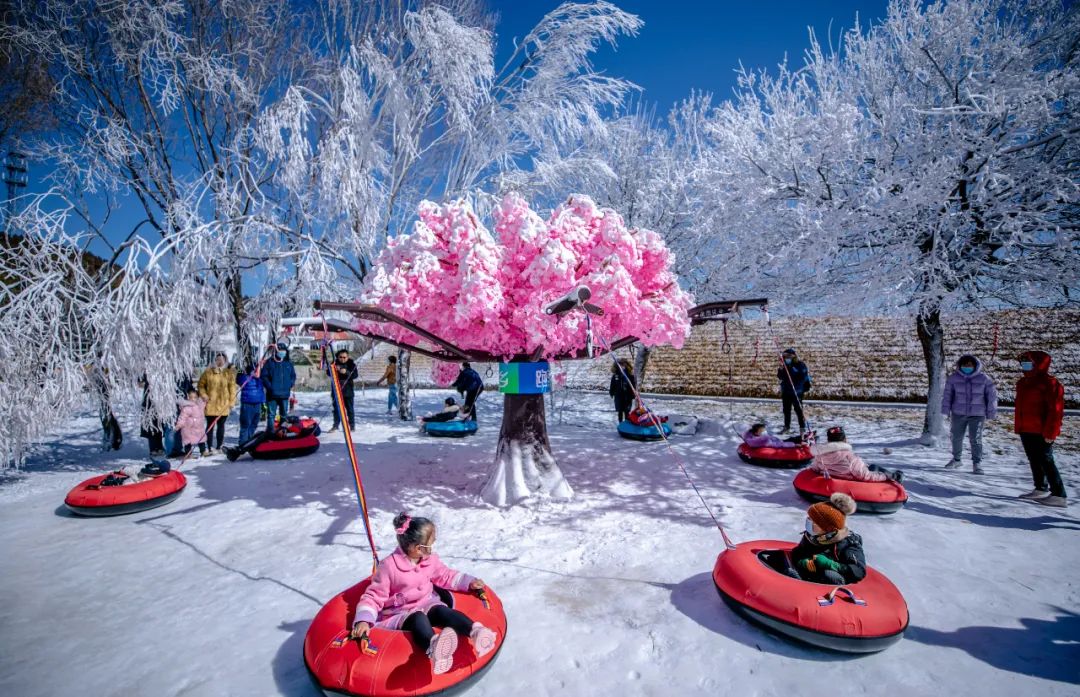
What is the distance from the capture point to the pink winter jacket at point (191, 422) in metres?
8.31

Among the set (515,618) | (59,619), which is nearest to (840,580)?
(515,618)

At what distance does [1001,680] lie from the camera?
284 centimetres

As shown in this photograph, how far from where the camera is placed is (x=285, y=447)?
863cm

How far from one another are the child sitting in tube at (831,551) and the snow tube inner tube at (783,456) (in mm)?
4366

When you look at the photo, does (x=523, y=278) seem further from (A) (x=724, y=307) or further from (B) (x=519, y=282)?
(A) (x=724, y=307)

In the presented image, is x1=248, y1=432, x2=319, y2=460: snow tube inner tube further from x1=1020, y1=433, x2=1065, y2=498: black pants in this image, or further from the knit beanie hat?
x1=1020, y1=433, x2=1065, y2=498: black pants

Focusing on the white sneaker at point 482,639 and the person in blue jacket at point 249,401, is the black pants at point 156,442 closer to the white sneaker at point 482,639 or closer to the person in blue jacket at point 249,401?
the person in blue jacket at point 249,401

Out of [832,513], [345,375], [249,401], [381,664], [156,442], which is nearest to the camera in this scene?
[381,664]

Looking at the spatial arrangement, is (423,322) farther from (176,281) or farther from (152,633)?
(176,281)

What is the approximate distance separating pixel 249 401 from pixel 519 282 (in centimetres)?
A: 715

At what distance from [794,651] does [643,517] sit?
2.54 metres

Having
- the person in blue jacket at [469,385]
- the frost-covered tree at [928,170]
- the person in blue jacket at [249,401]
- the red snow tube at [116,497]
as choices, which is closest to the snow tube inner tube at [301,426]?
the person in blue jacket at [249,401]

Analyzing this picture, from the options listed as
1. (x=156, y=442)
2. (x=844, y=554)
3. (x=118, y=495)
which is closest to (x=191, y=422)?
(x=156, y=442)

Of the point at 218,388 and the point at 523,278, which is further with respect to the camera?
the point at 218,388
